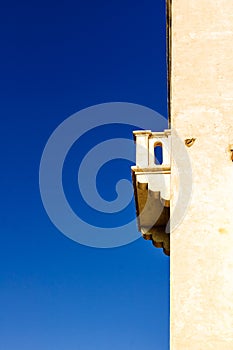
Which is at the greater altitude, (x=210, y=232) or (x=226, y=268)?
(x=210, y=232)

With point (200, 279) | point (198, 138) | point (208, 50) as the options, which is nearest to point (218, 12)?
point (208, 50)

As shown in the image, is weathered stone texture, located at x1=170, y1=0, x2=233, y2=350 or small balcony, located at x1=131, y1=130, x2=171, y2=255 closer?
weathered stone texture, located at x1=170, y1=0, x2=233, y2=350

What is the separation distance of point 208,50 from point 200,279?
3.28 metres

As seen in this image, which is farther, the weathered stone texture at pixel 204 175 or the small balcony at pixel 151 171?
the small balcony at pixel 151 171

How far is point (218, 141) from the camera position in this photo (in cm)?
700

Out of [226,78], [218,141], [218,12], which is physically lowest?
[218,141]

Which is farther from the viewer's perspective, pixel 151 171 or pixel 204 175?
pixel 151 171

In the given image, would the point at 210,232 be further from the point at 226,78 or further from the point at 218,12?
the point at 218,12

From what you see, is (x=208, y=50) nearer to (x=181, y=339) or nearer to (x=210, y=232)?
(x=210, y=232)

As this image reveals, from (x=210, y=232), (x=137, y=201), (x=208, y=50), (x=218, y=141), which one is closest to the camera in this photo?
(x=210, y=232)

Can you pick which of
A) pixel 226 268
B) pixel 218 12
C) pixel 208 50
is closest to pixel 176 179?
pixel 226 268

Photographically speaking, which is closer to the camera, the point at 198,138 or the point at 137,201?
the point at 198,138

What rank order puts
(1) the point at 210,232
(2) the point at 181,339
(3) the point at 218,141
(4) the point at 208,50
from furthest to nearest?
(4) the point at 208,50, (3) the point at 218,141, (1) the point at 210,232, (2) the point at 181,339

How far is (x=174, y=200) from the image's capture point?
6.83 metres
